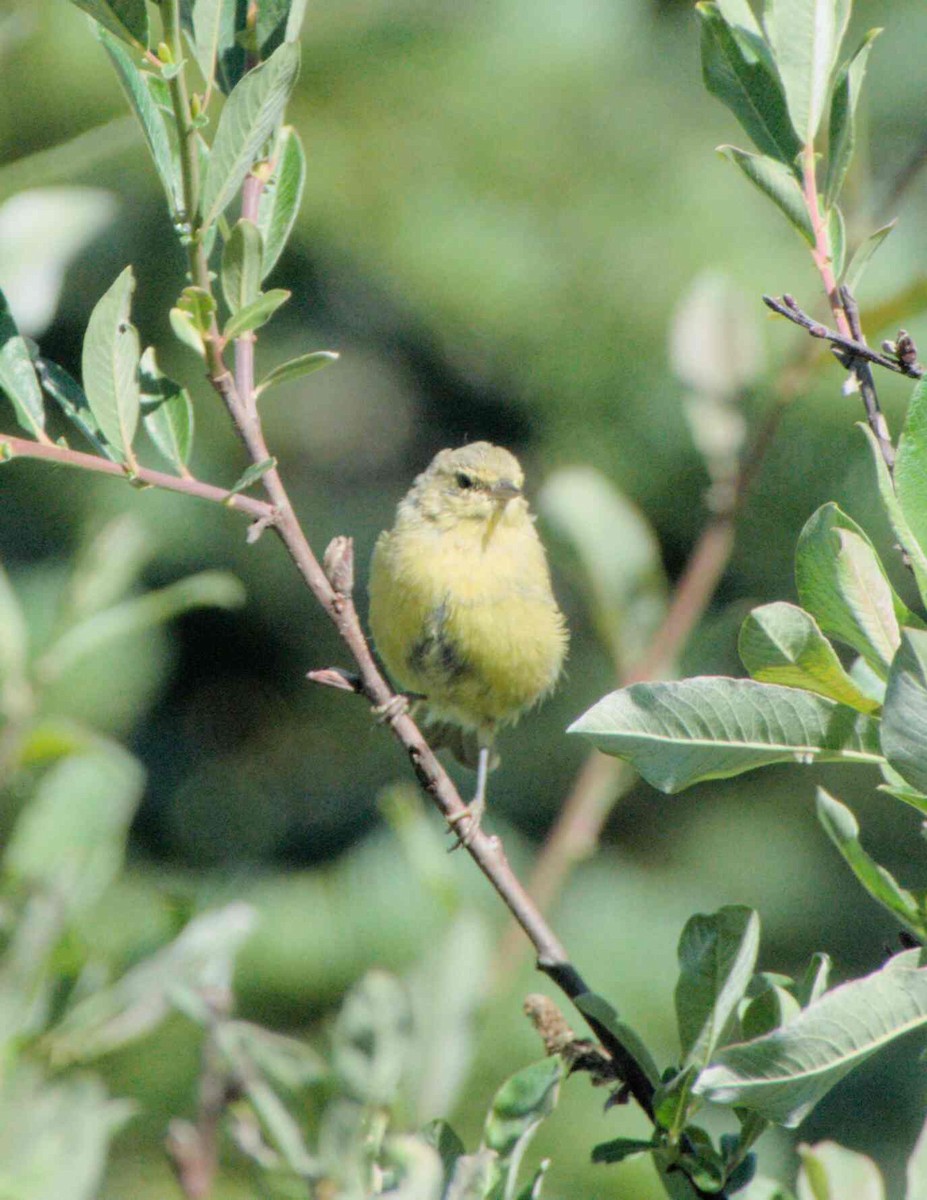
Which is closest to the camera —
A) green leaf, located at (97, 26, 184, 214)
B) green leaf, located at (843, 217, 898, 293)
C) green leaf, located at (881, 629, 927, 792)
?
green leaf, located at (881, 629, 927, 792)

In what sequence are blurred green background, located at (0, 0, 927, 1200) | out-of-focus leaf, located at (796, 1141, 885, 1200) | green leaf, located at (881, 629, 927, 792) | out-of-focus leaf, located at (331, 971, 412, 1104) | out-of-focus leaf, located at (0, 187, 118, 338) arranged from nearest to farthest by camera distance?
1. green leaf, located at (881, 629, 927, 792)
2. out-of-focus leaf, located at (796, 1141, 885, 1200)
3. out-of-focus leaf, located at (331, 971, 412, 1104)
4. out-of-focus leaf, located at (0, 187, 118, 338)
5. blurred green background, located at (0, 0, 927, 1200)

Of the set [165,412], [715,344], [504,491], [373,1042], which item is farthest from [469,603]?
[165,412]

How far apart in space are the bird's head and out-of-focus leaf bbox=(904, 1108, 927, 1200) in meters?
2.66

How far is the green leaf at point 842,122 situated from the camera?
1284 millimetres

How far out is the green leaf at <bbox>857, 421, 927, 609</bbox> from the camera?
1047mm

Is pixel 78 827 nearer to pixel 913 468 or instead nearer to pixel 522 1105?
pixel 522 1105

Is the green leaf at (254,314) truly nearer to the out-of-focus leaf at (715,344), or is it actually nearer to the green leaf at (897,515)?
the green leaf at (897,515)

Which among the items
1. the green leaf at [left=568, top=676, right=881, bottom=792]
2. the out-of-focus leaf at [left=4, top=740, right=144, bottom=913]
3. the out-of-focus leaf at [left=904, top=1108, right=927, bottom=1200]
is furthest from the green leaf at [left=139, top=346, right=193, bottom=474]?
the out-of-focus leaf at [left=904, top=1108, right=927, bottom=1200]

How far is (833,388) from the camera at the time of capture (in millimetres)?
4707

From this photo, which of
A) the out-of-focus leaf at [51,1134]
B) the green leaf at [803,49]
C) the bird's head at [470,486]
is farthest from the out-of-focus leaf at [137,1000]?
the bird's head at [470,486]

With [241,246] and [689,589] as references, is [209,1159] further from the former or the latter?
[689,589]

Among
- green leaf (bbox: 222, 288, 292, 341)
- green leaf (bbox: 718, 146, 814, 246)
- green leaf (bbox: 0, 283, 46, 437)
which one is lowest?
green leaf (bbox: 0, 283, 46, 437)

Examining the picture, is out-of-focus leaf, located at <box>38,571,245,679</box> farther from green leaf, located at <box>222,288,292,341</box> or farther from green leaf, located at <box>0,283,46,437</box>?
green leaf, located at <box>222,288,292,341</box>

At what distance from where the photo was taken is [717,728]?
3.87 ft
